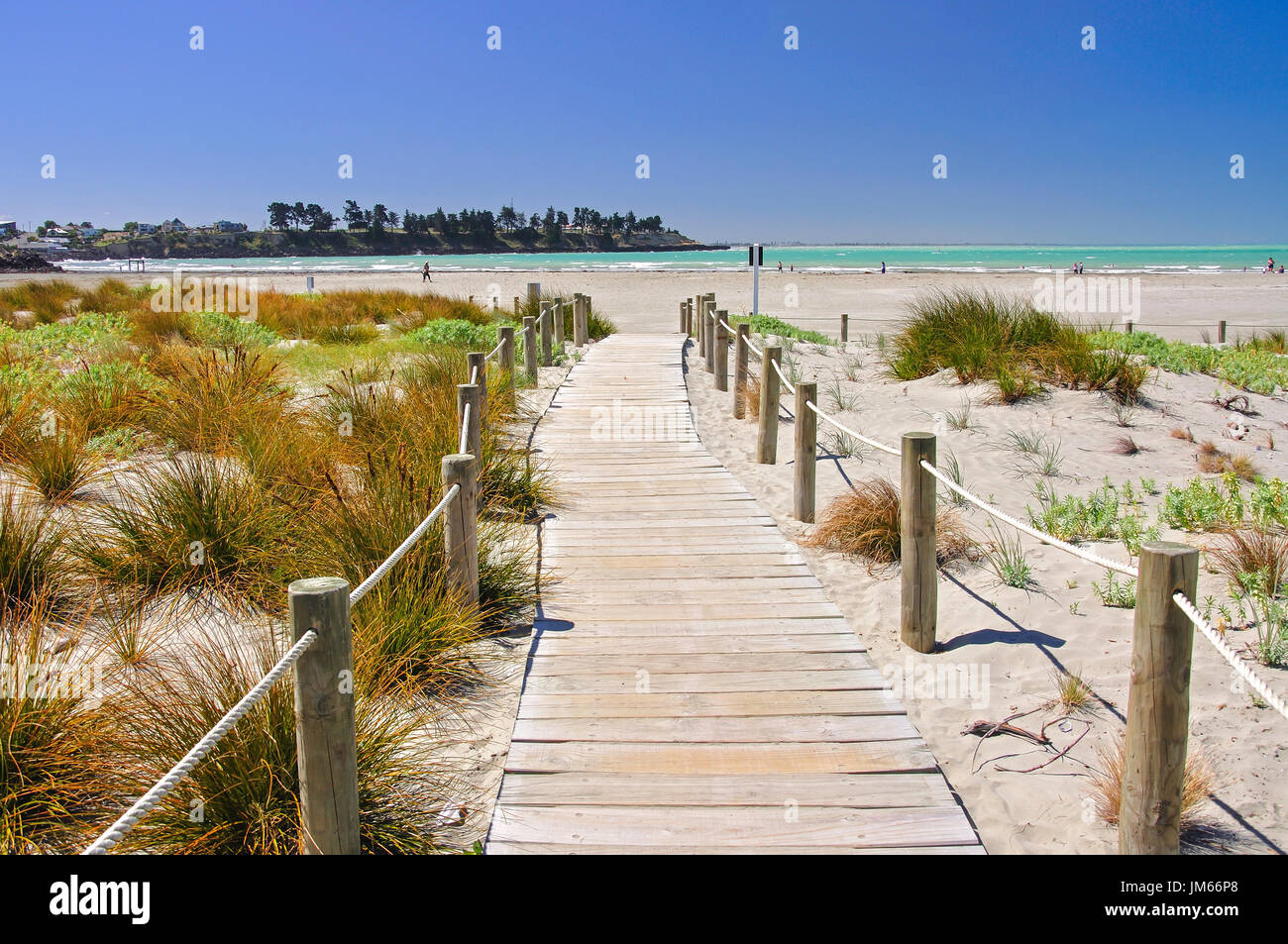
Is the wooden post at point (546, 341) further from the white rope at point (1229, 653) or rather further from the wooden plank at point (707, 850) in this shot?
the white rope at point (1229, 653)

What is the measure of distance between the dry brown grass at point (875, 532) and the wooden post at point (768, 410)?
2.28 meters

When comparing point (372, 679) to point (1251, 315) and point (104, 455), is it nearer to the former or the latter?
point (104, 455)

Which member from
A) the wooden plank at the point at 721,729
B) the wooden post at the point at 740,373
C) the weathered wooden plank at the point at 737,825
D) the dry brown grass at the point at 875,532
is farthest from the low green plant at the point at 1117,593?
the wooden post at the point at 740,373

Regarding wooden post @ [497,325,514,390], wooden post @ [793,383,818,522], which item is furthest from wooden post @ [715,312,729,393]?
wooden post @ [793,383,818,522]

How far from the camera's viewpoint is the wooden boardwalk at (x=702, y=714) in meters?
3.15

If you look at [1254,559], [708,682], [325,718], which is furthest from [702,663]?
[1254,559]

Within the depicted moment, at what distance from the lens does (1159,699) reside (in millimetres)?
2754

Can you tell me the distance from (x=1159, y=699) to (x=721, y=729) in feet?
5.45

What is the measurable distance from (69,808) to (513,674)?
74.1 inches

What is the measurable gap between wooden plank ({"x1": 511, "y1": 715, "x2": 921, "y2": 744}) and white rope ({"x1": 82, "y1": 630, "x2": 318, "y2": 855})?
142cm

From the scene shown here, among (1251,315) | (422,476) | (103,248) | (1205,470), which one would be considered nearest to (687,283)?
(1251,315)

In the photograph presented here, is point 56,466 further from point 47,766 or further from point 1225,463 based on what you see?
point 1225,463

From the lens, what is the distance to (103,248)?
12575 cm
